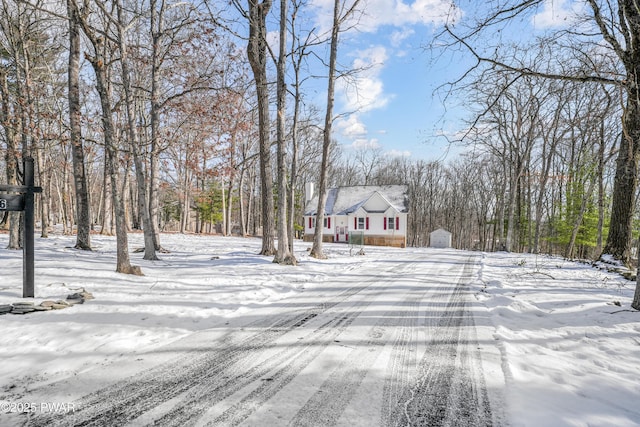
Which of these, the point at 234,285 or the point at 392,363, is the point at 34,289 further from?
the point at 392,363

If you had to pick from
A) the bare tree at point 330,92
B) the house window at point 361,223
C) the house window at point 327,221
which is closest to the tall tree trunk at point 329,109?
the bare tree at point 330,92

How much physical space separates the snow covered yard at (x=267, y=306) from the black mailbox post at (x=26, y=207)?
29cm

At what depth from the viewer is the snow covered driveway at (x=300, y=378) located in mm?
2205

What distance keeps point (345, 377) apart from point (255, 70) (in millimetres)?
10120

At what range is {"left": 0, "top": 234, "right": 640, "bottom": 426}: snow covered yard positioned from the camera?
2527mm

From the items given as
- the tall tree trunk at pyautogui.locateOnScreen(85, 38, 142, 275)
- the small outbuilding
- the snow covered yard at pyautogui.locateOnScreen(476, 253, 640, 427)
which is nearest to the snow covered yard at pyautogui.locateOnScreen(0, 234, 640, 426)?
the snow covered yard at pyautogui.locateOnScreen(476, 253, 640, 427)

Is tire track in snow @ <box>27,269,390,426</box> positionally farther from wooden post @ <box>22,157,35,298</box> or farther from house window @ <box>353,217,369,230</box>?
house window @ <box>353,217,369,230</box>

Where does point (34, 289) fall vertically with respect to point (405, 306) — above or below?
above

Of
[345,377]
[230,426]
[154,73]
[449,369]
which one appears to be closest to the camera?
[230,426]

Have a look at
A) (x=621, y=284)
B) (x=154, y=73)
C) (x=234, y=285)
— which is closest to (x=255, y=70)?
(x=154, y=73)

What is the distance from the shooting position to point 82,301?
4.57 metres

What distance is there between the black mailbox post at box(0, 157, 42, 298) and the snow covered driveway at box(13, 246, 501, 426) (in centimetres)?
266

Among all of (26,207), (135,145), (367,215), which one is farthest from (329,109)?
(367,215)

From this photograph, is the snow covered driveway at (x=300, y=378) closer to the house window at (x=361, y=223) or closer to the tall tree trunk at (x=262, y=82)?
the tall tree trunk at (x=262, y=82)
